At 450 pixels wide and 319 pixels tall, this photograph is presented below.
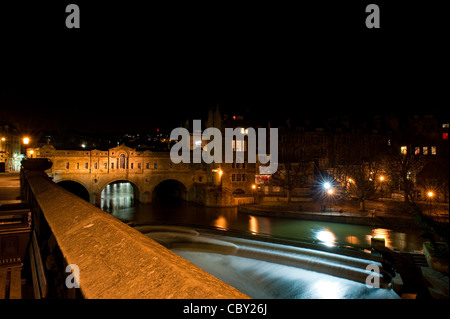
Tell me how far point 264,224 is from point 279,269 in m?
11.9

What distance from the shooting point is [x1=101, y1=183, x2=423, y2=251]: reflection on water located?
23266mm

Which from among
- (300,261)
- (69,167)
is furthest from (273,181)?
(69,167)

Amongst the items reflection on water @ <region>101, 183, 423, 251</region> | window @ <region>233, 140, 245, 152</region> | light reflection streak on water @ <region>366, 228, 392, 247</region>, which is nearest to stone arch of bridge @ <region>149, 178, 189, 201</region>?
reflection on water @ <region>101, 183, 423, 251</region>

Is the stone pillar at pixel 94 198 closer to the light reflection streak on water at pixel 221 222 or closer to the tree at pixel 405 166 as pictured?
the light reflection streak on water at pixel 221 222

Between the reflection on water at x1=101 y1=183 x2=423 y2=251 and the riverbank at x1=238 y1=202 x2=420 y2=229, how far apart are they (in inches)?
28.7

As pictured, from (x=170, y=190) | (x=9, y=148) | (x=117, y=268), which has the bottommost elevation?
(x=170, y=190)

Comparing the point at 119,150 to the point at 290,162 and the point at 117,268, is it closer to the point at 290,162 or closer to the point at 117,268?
the point at 290,162

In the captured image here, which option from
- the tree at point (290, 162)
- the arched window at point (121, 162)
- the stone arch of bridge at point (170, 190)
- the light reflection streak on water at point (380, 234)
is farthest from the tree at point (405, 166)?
the arched window at point (121, 162)

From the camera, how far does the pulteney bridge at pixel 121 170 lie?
4053 cm

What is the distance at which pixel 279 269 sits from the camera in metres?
18.3

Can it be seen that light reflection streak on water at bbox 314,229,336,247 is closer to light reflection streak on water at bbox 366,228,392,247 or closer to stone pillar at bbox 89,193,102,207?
light reflection streak on water at bbox 366,228,392,247

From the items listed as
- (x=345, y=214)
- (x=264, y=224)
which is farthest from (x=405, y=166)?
(x=264, y=224)

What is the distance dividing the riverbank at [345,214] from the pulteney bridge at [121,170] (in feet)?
39.5
